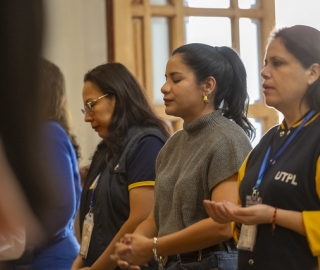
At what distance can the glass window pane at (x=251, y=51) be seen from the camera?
3.67 m

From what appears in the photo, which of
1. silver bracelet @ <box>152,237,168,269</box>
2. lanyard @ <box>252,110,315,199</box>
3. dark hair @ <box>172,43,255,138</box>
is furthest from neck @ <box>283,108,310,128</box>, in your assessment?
silver bracelet @ <box>152,237,168,269</box>

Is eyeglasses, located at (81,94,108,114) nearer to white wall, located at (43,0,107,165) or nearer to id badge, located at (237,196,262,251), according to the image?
id badge, located at (237,196,262,251)

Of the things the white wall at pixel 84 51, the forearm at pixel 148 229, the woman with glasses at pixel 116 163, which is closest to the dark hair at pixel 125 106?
the woman with glasses at pixel 116 163

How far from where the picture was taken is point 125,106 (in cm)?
245

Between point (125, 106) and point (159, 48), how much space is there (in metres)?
1.22

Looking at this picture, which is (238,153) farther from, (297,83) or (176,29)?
(176,29)

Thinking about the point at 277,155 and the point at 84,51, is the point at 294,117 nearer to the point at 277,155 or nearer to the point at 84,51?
the point at 277,155

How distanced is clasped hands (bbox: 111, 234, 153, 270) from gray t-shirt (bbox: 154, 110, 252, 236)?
8cm

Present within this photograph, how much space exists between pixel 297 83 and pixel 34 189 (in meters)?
1.39

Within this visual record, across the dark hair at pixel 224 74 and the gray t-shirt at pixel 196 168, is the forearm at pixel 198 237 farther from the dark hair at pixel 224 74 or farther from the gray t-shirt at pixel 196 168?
the dark hair at pixel 224 74

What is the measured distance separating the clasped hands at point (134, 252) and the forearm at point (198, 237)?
2.9 inches

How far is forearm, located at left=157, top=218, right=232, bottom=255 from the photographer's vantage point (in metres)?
1.87

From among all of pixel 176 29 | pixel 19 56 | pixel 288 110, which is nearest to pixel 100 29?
pixel 176 29

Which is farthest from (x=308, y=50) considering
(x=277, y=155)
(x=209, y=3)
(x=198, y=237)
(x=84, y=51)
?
(x=84, y=51)
